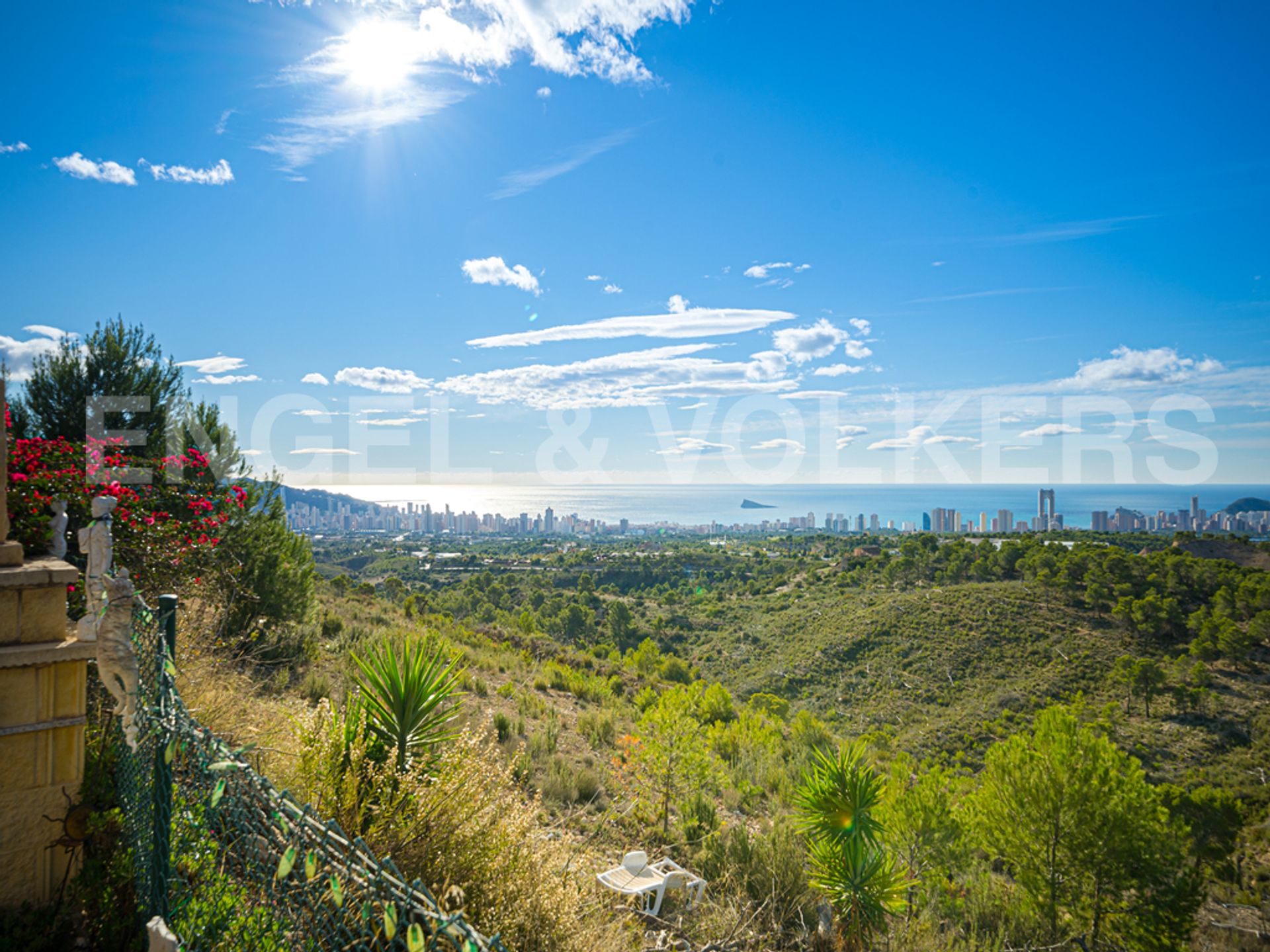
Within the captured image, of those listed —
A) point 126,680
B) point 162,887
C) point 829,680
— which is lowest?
point 829,680

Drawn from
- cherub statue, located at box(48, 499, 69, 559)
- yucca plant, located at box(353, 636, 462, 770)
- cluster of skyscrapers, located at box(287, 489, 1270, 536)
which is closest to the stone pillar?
cherub statue, located at box(48, 499, 69, 559)

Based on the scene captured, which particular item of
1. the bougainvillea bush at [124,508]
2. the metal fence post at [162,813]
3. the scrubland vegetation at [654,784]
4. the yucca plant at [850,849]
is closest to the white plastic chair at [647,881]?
the scrubland vegetation at [654,784]

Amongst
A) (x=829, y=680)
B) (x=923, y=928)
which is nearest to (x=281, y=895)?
(x=923, y=928)

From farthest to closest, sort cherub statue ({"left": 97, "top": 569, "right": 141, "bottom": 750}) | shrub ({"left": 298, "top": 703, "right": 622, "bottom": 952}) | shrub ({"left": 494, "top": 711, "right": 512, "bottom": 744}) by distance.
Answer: shrub ({"left": 494, "top": 711, "right": 512, "bottom": 744})
shrub ({"left": 298, "top": 703, "right": 622, "bottom": 952})
cherub statue ({"left": 97, "top": 569, "right": 141, "bottom": 750})

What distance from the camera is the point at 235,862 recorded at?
2.56 metres

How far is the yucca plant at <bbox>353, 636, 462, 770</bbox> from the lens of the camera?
329 centimetres

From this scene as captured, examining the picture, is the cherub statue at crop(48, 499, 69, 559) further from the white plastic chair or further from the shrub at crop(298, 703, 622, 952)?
the white plastic chair

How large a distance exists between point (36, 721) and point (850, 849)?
4.62 m

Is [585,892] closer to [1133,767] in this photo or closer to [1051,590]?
[1133,767]

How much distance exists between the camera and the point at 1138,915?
8.35 m

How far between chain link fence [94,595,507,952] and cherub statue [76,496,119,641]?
18cm

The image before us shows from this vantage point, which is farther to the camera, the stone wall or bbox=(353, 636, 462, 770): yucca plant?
bbox=(353, 636, 462, 770): yucca plant

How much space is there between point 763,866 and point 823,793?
75 cm

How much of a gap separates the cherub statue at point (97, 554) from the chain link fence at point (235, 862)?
0.58ft
